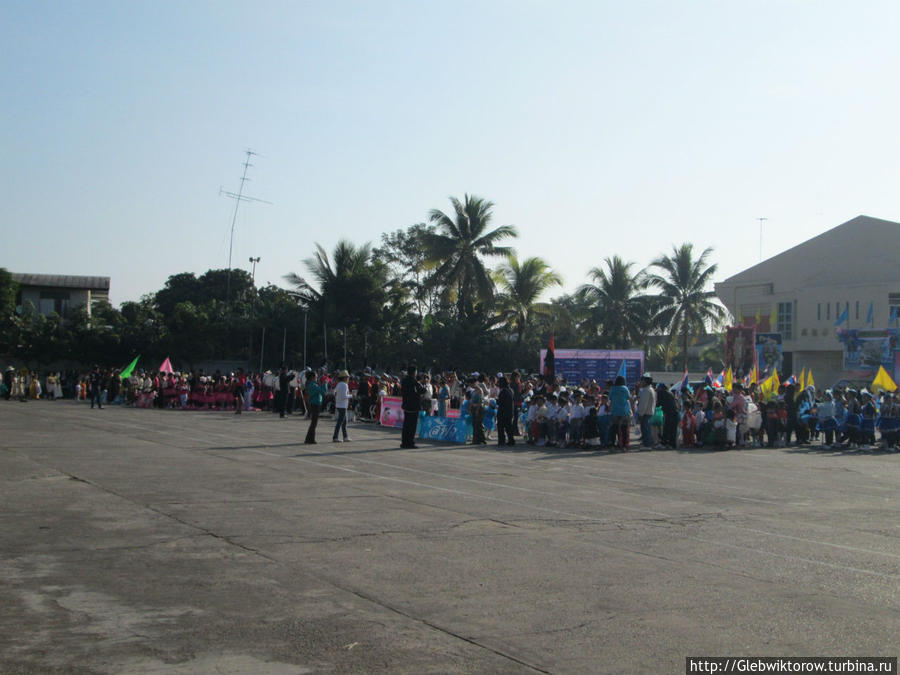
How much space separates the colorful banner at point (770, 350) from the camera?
4876cm

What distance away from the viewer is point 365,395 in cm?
3198

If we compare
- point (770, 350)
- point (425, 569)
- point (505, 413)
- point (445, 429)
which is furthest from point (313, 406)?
point (770, 350)

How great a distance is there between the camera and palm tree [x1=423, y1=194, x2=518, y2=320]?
52.3 m

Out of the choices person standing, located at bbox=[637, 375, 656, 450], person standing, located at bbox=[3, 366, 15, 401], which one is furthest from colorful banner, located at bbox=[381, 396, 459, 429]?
person standing, located at bbox=[3, 366, 15, 401]

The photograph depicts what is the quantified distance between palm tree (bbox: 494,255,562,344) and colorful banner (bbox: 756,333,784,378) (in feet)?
39.3

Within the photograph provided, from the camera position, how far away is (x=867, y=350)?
146ft

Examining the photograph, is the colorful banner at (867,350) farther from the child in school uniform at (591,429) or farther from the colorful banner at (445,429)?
the colorful banner at (445,429)

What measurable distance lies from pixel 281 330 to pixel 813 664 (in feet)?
169

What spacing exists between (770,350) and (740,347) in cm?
606

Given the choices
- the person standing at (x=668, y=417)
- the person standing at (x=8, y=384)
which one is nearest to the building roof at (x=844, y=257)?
the person standing at (x=668, y=417)

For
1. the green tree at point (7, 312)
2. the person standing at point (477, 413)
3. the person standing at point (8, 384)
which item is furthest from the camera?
the green tree at point (7, 312)

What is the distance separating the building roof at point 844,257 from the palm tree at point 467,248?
16.2m

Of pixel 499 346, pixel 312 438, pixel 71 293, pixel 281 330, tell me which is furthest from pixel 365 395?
pixel 71 293

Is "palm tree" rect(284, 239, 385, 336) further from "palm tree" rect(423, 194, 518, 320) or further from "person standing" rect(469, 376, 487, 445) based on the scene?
"person standing" rect(469, 376, 487, 445)
